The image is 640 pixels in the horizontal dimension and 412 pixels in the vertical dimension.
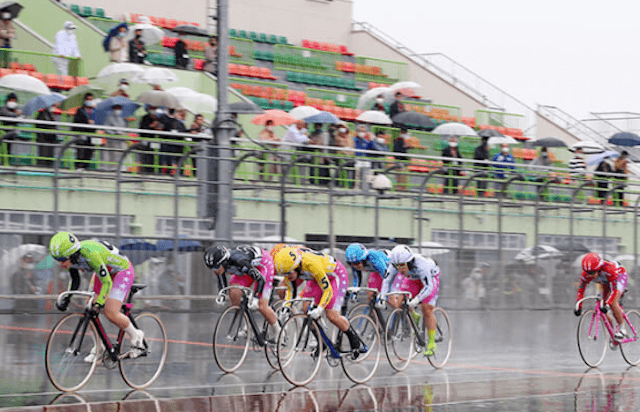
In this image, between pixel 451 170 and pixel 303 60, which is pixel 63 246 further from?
pixel 303 60

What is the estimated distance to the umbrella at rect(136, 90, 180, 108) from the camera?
18.7 metres

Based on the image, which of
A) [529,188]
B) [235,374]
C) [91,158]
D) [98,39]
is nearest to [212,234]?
[91,158]

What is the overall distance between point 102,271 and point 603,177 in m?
15.8

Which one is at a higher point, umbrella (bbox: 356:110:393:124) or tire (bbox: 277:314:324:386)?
umbrella (bbox: 356:110:393:124)

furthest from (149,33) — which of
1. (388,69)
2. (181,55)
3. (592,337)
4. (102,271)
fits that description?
(102,271)

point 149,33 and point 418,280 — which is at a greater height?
point 149,33

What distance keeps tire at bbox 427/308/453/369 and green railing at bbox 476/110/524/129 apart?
63.2 ft

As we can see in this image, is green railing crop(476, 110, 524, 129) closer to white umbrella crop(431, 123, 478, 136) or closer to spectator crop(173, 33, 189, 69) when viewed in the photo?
white umbrella crop(431, 123, 478, 136)

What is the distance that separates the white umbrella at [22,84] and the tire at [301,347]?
904cm

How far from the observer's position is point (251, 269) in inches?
461

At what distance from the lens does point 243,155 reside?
56.6 ft

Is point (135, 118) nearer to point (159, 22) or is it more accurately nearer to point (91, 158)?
point (91, 158)

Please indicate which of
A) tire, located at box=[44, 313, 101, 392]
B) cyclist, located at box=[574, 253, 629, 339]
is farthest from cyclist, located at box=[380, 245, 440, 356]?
tire, located at box=[44, 313, 101, 392]

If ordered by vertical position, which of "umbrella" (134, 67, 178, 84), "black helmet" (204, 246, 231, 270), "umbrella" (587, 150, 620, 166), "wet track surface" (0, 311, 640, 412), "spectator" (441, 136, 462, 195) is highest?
"umbrella" (134, 67, 178, 84)
